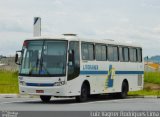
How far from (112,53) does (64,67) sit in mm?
5724

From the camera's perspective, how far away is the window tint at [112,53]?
32531mm

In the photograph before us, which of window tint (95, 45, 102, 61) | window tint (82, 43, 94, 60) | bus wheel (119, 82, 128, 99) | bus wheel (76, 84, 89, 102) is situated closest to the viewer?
bus wheel (76, 84, 89, 102)

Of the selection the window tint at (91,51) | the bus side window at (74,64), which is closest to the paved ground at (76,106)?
the bus side window at (74,64)

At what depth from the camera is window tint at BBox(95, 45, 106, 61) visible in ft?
101

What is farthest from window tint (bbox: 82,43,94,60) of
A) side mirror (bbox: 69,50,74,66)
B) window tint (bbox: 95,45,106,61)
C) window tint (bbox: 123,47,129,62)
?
window tint (bbox: 123,47,129,62)

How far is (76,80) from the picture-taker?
28.4 metres

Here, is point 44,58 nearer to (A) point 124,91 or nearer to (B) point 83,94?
(B) point 83,94

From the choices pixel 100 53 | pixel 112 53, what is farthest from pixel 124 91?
pixel 100 53

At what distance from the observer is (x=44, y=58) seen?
28.0 metres

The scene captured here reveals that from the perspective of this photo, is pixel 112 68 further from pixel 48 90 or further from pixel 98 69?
pixel 48 90

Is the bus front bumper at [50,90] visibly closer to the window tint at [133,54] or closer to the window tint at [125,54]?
the window tint at [125,54]

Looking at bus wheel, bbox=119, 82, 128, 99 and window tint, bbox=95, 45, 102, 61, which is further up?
window tint, bbox=95, 45, 102, 61

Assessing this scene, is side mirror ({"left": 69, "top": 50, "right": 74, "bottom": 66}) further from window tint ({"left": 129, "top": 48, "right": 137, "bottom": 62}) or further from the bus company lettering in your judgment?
window tint ({"left": 129, "top": 48, "right": 137, "bottom": 62})

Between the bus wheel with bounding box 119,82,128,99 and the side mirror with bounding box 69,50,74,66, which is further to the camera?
the bus wheel with bounding box 119,82,128,99
